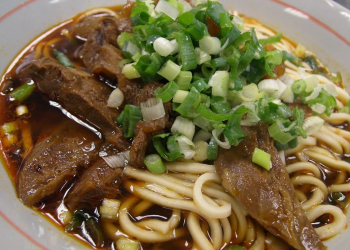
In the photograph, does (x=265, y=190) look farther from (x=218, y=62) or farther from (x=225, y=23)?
(x=225, y=23)

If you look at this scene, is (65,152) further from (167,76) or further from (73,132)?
(167,76)

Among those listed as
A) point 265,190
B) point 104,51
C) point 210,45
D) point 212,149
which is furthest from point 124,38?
point 265,190

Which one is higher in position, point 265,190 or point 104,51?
point 265,190

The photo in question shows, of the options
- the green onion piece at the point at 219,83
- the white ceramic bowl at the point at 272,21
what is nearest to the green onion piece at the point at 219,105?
the green onion piece at the point at 219,83

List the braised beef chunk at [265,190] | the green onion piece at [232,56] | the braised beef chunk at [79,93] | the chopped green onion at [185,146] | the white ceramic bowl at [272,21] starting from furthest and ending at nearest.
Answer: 1. the white ceramic bowl at [272,21]
2. the braised beef chunk at [79,93]
3. the green onion piece at [232,56]
4. the chopped green onion at [185,146]
5. the braised beef chunk at [265,190]

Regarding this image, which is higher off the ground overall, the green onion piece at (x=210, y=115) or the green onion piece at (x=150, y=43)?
the green onion piece at (x=150, y=43)

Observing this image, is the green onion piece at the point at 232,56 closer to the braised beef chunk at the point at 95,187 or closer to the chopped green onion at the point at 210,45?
the chopped green onion at the point at 210,45

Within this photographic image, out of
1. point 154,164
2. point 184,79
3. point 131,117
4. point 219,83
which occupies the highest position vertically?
point 219,83
